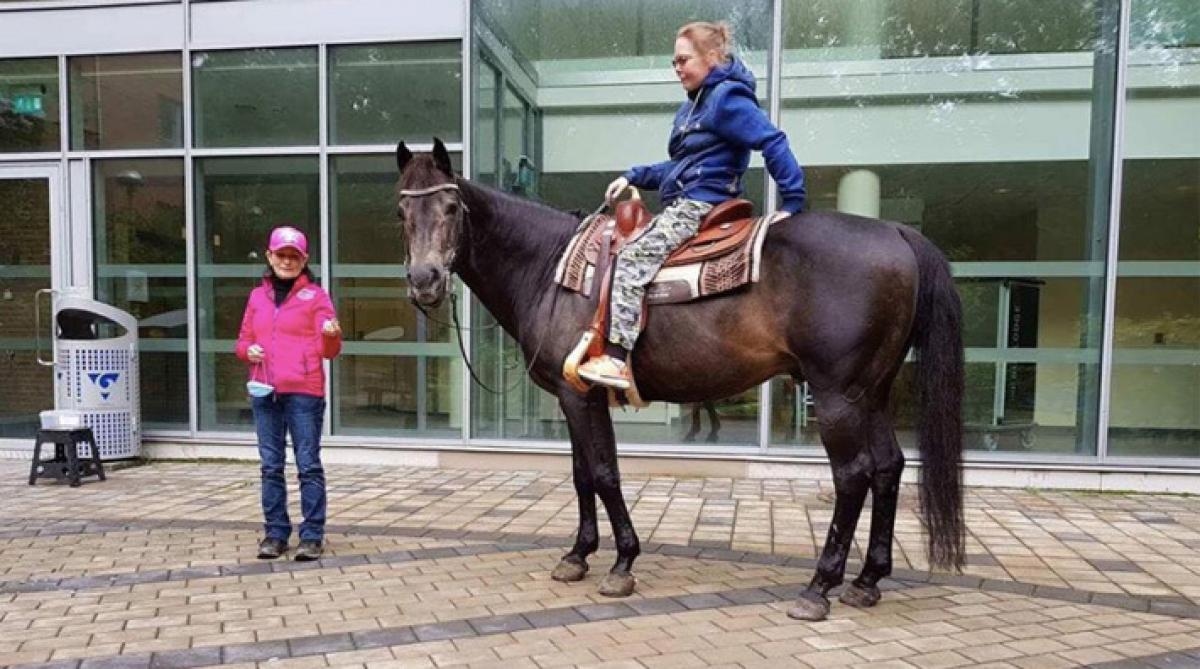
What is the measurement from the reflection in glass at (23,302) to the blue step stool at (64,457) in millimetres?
1818

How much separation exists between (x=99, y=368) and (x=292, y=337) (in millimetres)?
3894

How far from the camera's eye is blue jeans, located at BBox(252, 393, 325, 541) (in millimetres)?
4445

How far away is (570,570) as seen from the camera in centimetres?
408

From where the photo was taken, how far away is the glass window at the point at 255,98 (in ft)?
25.6

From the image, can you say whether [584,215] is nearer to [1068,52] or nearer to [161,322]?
[1068,52]

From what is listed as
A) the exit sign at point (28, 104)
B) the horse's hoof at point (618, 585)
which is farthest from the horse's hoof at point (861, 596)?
the exit sign at point (28, 104)

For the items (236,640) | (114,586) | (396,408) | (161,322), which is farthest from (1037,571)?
(161,322)

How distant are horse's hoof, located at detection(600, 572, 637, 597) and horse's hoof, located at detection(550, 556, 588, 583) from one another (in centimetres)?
22

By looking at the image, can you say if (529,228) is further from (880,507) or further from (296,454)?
(880,507)

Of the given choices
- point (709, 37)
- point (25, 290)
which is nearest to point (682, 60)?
point (709, 37)

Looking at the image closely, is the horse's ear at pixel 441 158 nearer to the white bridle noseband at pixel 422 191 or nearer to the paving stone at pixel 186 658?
the white bridle noseband at pixel 422 191

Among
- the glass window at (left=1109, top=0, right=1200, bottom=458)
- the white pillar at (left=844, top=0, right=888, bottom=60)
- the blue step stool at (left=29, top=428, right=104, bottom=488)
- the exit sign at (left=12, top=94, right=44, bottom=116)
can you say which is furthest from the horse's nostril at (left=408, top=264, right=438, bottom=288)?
the exit sign at (left=12, top=94, right=44, bottom=116)

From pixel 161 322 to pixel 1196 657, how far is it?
8757 mm

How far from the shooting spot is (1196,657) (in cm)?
319
